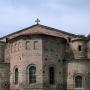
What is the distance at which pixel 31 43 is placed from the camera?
46.4 m

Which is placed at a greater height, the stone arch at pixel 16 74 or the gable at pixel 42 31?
the gable at pixel 42 31

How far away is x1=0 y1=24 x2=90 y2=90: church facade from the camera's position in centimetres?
4588

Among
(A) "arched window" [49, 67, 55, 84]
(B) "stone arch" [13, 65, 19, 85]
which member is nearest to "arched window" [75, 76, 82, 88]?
(A) "arched window" [49, 67, 55, 84]

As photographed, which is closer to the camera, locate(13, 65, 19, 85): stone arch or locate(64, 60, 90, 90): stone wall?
locate(64, 60, 90, 90): stone wall

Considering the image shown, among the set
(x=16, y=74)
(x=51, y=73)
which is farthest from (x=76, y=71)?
(x=16, y=74)

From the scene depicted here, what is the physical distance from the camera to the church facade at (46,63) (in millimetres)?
45875

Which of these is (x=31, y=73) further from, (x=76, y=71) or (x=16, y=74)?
(x=76, y=71)

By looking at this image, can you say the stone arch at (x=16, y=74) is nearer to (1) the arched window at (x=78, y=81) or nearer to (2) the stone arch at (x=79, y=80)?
(2) the stone arch at (x=79, y=80)

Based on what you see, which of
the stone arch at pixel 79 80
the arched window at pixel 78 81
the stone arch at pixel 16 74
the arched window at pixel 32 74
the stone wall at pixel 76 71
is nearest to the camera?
the arched window at pixel 32 74

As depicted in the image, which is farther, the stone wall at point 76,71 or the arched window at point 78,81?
the arched window at point 78,81

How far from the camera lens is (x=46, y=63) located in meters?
46.1

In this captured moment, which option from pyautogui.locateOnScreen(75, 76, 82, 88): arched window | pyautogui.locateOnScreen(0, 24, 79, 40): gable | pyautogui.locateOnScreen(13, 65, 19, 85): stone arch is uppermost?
pyautogui.locateOnScreen(0, 24, 79, 40): gable

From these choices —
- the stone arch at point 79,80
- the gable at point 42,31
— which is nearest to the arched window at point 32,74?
the stone arch at point 79,80

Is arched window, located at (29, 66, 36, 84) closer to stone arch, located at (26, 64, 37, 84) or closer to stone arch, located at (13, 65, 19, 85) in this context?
stone arch, located at (26, 64, 37, 84)
